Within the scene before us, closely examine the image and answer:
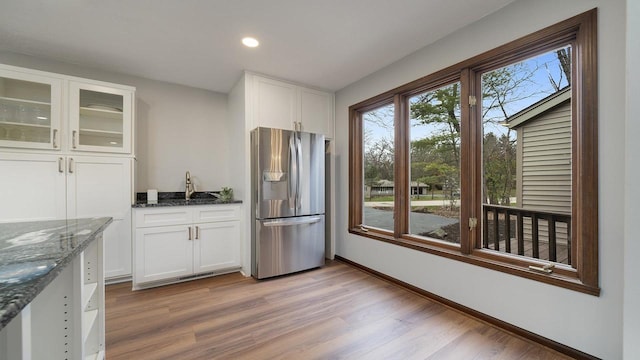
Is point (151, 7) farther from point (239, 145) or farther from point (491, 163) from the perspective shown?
point (491, 163)

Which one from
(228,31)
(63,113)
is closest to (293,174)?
(228,31)

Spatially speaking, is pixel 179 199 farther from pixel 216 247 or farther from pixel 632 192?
pixel 632 192

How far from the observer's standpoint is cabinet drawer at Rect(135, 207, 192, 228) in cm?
269

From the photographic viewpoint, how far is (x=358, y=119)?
3.47 m

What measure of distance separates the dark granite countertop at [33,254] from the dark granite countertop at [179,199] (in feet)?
4.70

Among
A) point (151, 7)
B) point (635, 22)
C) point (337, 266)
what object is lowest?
point (337, 266)

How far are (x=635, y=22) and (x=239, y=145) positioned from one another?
3264 millimetres

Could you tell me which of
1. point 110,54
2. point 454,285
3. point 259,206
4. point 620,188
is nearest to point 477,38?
point 620,188

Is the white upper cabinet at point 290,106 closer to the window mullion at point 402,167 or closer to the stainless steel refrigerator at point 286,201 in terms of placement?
the stainless steel refrigerator at point 286,201

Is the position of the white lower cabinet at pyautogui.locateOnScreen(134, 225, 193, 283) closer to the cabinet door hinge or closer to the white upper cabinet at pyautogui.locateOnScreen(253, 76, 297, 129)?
the white upper cabinet at pyautogui.locateOnScreen(253, 76, 297, 129)

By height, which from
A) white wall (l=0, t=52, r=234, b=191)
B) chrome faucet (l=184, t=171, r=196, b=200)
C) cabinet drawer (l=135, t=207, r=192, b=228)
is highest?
white wall (l=0, t=52, r=234, b=191)

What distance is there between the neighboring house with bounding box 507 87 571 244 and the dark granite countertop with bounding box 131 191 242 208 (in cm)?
289

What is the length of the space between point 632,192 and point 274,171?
8.79 feet

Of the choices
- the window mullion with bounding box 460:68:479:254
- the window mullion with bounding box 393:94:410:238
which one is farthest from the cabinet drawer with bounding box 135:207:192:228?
the window mullion with bounding box 460:68:479:254
